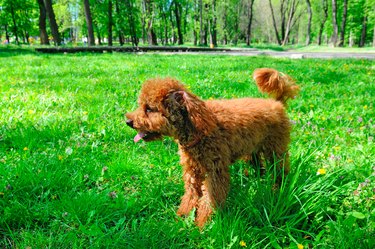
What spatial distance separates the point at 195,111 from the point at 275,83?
54.8 inches

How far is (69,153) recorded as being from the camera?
3.72 meters

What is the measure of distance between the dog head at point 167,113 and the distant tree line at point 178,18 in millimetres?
24448

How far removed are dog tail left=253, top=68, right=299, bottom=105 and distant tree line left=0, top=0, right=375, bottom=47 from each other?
955 inches

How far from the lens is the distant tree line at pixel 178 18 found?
3496 centimetres

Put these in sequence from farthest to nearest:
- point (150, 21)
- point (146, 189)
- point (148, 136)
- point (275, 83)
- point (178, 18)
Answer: point (178, 18)
point (150, 21)
point (275, 83)
point (146, 189)
point (148, 136)

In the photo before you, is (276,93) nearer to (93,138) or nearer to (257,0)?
(93,138)

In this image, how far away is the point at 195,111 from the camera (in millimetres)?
2633

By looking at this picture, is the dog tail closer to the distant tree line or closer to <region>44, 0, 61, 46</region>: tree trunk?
the distant tree line

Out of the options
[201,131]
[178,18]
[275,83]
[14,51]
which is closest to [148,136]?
[201,131]

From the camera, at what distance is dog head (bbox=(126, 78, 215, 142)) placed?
8.95ft

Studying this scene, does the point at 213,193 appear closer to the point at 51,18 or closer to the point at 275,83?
the point at 275,83

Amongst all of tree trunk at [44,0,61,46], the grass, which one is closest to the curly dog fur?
the grass

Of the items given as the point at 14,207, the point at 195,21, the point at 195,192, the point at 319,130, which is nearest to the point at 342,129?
the point at 319,130

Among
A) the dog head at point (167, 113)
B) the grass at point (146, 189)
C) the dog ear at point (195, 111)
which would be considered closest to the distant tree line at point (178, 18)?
the grass at point (146, 189)
